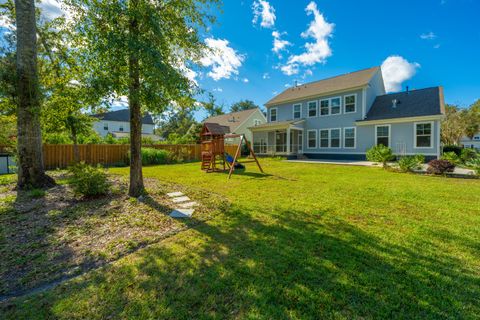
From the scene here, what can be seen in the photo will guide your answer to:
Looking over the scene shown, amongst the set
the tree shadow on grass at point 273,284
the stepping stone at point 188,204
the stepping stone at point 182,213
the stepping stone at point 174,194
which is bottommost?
the tree shadow on grass at point 273,284

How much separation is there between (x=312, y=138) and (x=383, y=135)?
5.55 meters

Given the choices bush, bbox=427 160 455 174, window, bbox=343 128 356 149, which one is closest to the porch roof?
window, bbox=343 128 356 149

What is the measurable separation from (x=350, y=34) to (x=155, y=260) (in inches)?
701

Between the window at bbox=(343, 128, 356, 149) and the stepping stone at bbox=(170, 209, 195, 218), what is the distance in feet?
53.8

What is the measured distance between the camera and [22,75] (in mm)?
5426

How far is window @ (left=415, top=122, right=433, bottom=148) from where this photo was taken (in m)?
13.8

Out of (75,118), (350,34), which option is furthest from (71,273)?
(350,34)

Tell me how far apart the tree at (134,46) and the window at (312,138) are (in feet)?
53.8

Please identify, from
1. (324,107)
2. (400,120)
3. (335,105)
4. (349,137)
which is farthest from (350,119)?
(400,120)

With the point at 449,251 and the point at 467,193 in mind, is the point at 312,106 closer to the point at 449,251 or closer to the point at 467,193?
the point at 467,193

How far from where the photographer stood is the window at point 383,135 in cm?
1548

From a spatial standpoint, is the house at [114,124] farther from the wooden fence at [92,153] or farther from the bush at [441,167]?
the bush at [441,167]

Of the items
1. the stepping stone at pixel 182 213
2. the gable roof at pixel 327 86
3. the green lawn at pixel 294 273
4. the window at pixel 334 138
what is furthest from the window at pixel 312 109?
the stepping stone at pixel 182 213

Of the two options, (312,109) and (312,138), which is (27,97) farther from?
(312,109)
